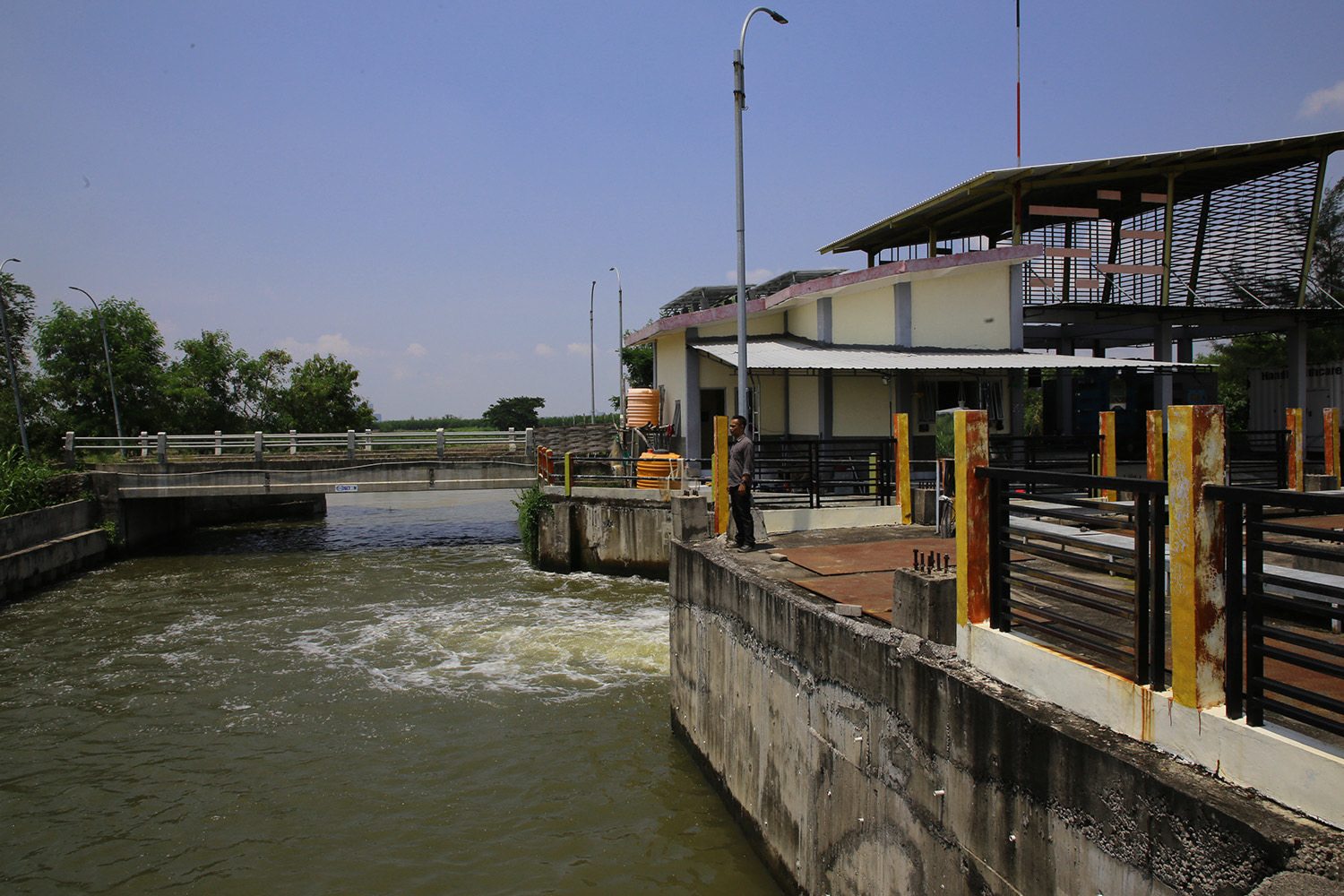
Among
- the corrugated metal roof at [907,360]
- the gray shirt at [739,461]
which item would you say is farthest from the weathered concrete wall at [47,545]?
the gray shirt at [739,461]

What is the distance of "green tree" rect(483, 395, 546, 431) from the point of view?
89.9 meters

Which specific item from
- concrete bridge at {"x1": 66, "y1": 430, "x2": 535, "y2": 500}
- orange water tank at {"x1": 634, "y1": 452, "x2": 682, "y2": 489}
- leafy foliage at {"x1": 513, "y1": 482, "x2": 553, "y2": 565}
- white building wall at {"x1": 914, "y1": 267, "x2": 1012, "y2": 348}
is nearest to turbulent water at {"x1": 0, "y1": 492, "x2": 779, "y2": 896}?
orange water tank at {"x1": 634, "y1": 452, "x2": 682, "y2": 489}

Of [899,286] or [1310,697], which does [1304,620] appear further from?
[899,286]

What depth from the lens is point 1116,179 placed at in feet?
67.9

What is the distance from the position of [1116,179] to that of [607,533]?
1587cm

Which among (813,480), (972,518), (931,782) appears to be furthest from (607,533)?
(972,518)

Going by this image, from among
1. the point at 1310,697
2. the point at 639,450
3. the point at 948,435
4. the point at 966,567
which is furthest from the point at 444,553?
the point at 1310,697

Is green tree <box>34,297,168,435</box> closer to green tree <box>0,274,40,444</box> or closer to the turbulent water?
green tree <box>0,274,40,444</box>

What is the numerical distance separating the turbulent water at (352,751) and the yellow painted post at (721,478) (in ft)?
8.74

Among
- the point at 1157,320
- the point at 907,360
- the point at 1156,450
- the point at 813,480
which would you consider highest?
the point at 1157,320

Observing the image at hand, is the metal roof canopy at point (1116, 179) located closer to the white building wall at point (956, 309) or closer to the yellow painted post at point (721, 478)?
the white building wall at point (956, 309)

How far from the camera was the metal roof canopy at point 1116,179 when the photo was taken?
19.8 metres

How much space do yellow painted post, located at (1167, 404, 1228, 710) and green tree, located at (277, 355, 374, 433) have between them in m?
45.6

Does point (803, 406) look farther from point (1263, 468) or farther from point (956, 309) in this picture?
point (1263, 468)
